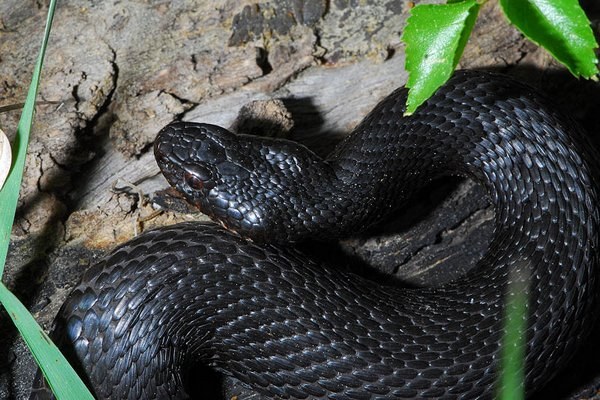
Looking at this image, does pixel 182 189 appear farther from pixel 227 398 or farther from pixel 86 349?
pixel 227 398

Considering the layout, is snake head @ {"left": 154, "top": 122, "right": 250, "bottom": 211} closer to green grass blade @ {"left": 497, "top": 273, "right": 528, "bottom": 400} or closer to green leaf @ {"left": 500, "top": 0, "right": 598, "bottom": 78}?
green grass blade @ {"left": 497, "top": 273, "right": 528, "bottom": 400}

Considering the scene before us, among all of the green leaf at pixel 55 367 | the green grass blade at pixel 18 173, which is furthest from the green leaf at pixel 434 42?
the green leaf at pixel 55 367

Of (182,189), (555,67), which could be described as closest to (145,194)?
(182,189)

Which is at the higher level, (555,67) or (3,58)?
(3,58)

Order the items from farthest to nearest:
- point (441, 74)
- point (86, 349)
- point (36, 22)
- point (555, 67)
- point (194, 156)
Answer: point (555, 67) → point (36, 22) → point (194, 156) → point (86, 349) → point (441, 74)

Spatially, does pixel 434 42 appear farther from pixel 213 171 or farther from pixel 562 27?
pixel 213 171

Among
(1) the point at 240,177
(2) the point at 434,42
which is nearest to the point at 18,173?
(1) the point at 240,177

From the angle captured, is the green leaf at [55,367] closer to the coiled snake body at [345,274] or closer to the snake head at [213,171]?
the coiled snake body at [345,274]
